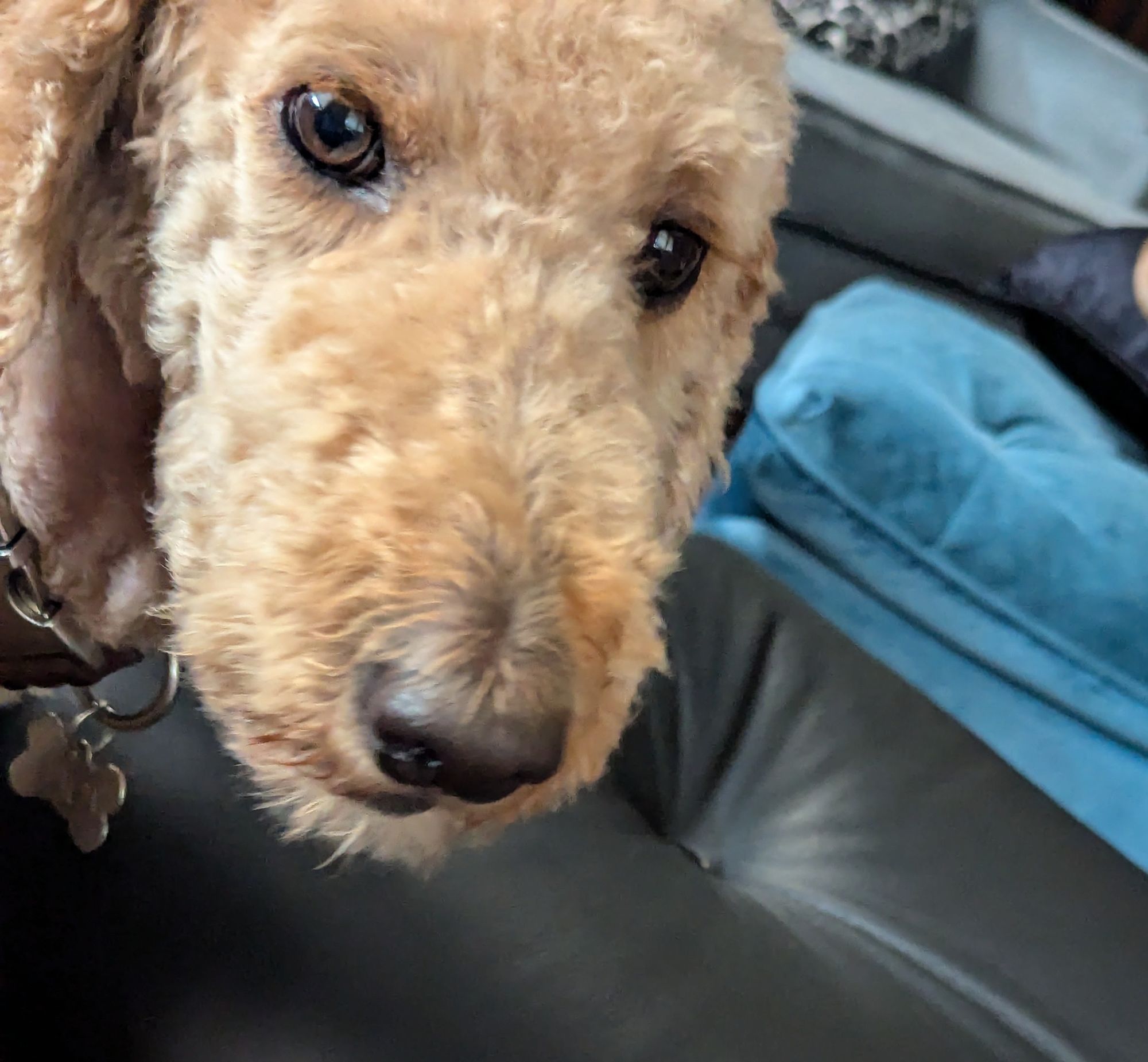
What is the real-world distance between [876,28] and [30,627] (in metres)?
2.30

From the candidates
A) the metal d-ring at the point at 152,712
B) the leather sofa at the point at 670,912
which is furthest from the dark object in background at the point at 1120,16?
the metal d-ring at the point at 152,712

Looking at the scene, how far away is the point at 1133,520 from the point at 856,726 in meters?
0.48

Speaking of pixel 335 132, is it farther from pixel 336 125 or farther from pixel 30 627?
pixel 30 627

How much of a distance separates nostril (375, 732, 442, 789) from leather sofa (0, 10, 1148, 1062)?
316 millimetres

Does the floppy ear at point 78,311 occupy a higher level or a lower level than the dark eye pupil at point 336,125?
lower

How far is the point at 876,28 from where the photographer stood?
7.52ft

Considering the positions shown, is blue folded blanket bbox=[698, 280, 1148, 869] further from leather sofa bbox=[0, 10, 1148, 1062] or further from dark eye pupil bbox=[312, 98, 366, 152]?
dark eye pupil bbox=[312, 98, 366, 152]

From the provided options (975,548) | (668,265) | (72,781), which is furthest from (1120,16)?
(72,781)

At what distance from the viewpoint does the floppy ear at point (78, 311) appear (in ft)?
1.76

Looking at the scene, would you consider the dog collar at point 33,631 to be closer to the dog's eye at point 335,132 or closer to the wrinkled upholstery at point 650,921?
the wrinkled upholstery at point 650,921

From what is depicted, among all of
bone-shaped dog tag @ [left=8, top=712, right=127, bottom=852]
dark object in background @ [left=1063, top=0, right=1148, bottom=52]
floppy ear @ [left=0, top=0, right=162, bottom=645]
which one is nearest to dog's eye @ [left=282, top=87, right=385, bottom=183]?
floppy ear @ [left=0, top=0, right=162, bottom=645]

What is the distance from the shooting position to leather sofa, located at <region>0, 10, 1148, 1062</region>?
677 mm

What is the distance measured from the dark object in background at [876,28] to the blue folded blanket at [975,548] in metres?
1.22

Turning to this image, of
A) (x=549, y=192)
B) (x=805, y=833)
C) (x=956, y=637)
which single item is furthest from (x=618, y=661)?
(x=956, y=637)
